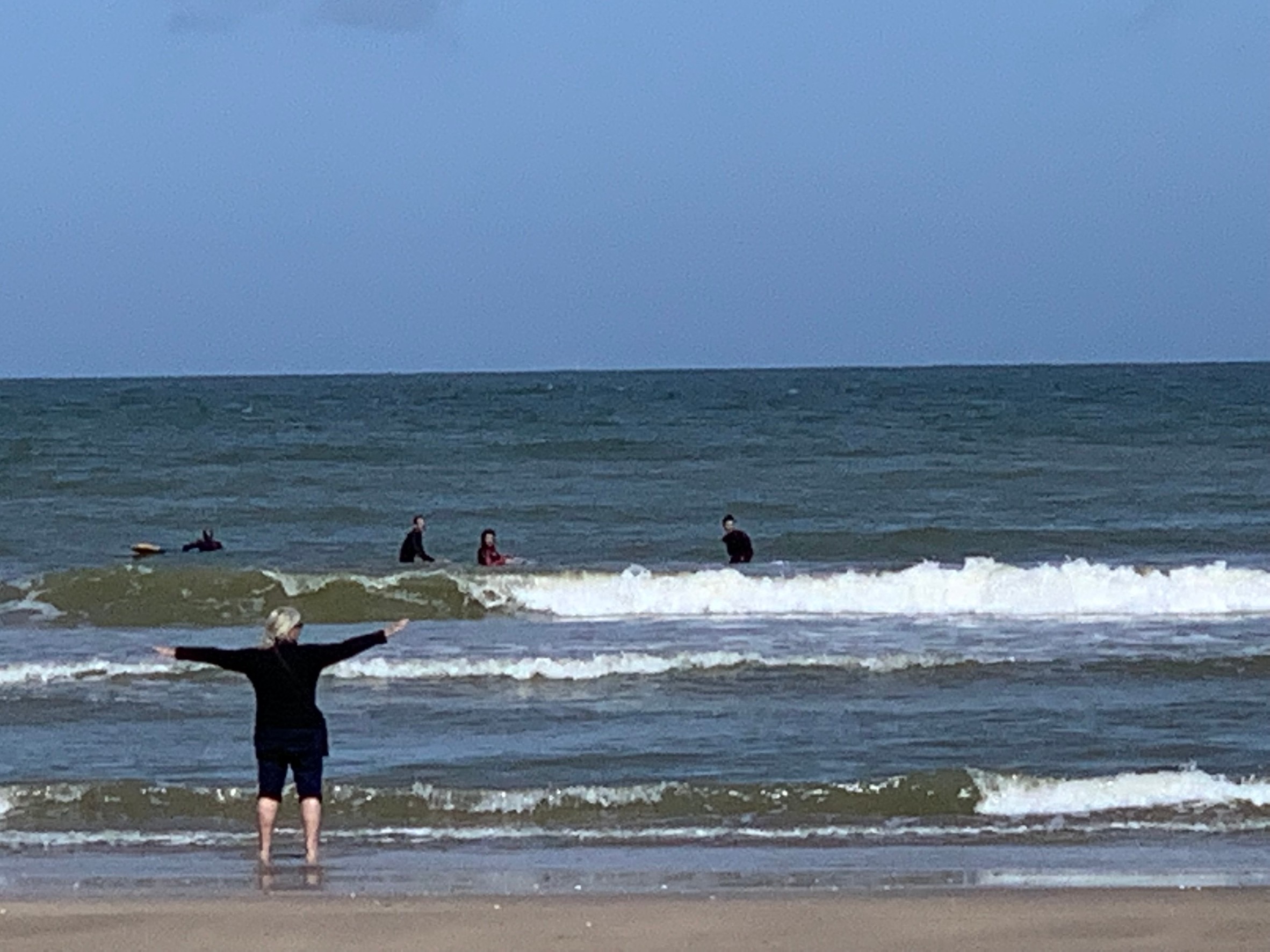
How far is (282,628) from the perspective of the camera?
10320 millimetres

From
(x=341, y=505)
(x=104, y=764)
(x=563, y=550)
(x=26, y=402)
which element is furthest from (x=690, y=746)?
(x=26, y=402)

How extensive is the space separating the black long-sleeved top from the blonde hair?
3 cm

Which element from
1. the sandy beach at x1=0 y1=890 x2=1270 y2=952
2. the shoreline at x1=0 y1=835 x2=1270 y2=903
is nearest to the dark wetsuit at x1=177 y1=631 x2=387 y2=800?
the shoreline at x1=0 y1=835 x2=1270 y2=903

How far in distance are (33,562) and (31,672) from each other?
40.3 feet

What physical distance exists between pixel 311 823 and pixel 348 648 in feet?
3.02

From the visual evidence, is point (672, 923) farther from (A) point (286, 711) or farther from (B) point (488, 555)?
(B) point (488, 555)

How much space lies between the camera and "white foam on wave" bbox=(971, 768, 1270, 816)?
462 inches

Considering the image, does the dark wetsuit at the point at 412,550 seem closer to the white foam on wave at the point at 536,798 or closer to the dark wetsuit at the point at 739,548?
the dark wetsuit at the point at 739,548

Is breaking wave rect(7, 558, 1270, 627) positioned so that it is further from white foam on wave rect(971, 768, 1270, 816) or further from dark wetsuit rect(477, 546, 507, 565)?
white foam on wave rect(971, 768, 1270, 816)

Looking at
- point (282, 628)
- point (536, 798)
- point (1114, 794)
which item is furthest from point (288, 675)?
point (1114, 794)

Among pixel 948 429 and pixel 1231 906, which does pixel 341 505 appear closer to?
pixel 948 429

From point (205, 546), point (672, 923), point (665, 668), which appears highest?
point (205, 546)

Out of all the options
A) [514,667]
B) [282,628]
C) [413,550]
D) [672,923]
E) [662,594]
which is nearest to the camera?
[672,923]

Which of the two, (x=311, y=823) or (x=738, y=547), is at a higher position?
(x=738, y=547)
